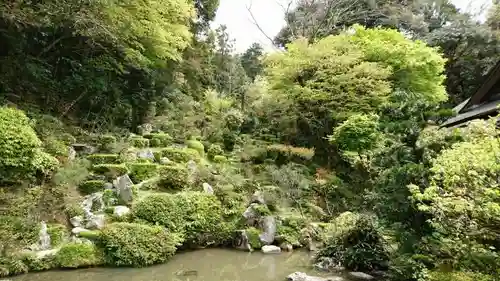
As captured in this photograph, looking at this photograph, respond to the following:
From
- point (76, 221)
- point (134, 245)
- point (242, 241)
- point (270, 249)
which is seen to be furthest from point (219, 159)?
point (134, 245)

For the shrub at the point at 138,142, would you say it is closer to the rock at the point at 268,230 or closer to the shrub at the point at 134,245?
the shrub at the point at 134,245

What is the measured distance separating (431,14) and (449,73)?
14.8 feet

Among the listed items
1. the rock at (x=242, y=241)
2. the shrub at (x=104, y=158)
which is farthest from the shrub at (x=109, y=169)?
the rock at (x=242, y=241)

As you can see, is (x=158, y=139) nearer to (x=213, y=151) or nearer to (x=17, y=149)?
(x=213, y=151)

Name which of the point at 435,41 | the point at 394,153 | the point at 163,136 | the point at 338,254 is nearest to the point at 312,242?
the point at 338,254

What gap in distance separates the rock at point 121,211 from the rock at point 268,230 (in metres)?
3.66

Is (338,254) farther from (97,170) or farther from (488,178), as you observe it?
(97,170)

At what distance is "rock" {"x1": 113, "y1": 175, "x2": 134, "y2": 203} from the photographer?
9.70 metres

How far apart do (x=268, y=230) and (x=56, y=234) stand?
17.5 ft

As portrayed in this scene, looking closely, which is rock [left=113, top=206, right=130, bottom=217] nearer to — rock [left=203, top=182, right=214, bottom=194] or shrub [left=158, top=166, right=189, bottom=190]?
shrub [left=158, top=166, right=189, bottom=190]

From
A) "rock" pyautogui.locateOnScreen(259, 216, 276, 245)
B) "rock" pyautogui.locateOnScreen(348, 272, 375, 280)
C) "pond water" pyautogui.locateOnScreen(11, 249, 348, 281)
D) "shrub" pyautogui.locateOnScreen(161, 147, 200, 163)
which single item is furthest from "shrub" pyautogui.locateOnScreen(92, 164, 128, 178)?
"rock" pyautogui.locateOnScreen(348, 272, 375, 280)

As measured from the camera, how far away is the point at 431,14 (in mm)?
24984

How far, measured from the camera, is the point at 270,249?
33.7 feet

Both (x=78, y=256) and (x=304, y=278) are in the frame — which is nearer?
(x=304, y=278)
